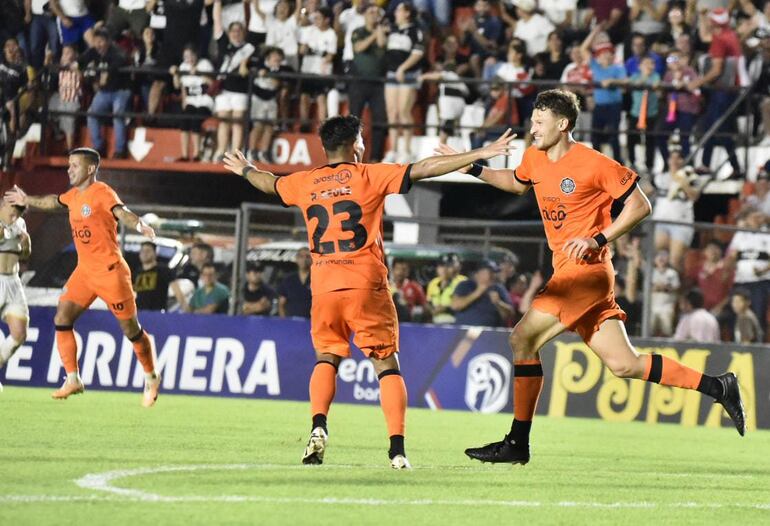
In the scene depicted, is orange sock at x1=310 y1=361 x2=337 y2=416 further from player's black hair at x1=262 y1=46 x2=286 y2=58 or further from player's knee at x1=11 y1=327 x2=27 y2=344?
player's black hair at x1=262 y1=46 x2=286 y2=58

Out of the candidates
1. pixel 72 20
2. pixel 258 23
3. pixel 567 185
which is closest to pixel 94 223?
pixel 567 185

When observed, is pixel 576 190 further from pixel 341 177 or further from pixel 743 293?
pixel 743 293

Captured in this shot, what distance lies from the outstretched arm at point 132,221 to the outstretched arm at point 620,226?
16.3 ft

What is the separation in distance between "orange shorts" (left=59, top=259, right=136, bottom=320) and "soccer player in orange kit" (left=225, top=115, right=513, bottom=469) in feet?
17.0

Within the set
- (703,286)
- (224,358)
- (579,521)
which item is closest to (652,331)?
(703,286)

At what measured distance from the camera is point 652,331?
17.0 metres

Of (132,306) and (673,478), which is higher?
(132,306)

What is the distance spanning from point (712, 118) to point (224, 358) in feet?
27.6

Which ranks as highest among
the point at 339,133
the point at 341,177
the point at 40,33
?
the point at 40,33

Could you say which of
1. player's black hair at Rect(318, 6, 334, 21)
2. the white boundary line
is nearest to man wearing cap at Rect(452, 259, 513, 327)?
player's black hair at Rect(318, 6, 334, 21)

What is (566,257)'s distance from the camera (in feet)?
29.6

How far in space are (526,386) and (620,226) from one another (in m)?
1.19

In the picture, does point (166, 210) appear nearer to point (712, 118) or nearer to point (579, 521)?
point (712, 118)

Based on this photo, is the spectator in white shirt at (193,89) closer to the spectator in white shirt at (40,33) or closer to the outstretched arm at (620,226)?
the spectator in white shirt at (40,33)
